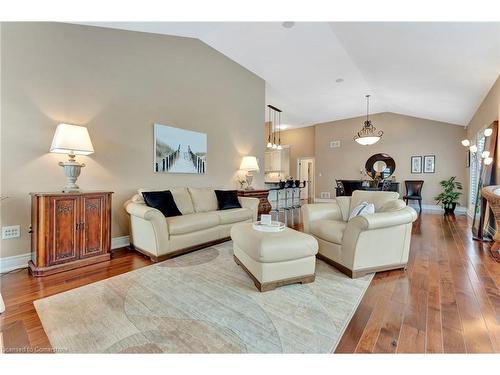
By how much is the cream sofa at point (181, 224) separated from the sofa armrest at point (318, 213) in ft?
3.92

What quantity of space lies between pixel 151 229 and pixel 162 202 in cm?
56

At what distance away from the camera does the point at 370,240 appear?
2.40 meters

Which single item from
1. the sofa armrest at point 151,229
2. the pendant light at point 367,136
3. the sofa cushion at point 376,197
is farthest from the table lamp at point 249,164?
the pendant light at point 367,136

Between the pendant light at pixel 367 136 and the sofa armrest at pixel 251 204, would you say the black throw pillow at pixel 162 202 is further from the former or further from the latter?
the pendant light at pixel 367 136

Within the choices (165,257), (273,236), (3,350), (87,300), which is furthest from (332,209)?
(3,350)

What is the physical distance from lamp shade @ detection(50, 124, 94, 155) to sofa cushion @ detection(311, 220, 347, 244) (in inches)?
111

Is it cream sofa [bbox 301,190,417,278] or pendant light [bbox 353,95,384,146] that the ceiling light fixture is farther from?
cream sofa [bbox 301,190,417,278]

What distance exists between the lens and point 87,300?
199 centimetres

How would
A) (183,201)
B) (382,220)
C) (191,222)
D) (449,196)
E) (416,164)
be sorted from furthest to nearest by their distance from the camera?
(416,164), (449,196), (183,201), (191,222), (382,220)

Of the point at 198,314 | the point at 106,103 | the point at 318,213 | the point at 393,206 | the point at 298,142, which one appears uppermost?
the point at 298,142

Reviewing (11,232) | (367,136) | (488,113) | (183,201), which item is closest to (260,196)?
(183,201)

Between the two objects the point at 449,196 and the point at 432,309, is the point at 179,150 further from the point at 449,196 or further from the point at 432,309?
the point at 449,196

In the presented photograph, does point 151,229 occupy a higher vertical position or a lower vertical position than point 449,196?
lower
